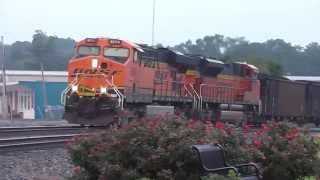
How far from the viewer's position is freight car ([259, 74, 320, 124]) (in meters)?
38.8

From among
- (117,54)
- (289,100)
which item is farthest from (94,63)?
(289,100)

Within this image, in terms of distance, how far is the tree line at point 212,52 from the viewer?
9969cm

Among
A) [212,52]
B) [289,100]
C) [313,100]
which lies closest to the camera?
[289,100]

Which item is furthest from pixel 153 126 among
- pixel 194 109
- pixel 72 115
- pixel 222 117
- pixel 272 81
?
pixel 272 81

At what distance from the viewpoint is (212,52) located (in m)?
117

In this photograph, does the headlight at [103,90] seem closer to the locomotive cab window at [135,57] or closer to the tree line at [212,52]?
the locomotive cab window at [135,57]

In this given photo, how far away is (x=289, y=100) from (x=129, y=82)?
62.1ft

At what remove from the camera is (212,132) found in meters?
8.53

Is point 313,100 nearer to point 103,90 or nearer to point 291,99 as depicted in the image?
point 291,99

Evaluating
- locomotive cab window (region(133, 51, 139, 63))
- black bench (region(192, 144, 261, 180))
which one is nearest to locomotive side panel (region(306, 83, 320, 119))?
locomotive cab window (region(133, 51, 139, 63))

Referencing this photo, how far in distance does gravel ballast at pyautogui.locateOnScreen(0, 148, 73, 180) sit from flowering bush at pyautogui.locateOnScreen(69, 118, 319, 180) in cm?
269

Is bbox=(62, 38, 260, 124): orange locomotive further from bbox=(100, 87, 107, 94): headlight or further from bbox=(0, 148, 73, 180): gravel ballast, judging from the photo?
bbox=(0, 148, 73, 180): gravel ballast

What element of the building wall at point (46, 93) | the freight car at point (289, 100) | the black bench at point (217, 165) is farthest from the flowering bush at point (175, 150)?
the building wall at point (46, 93)

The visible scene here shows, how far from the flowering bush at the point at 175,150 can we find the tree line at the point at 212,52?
84215 mm
